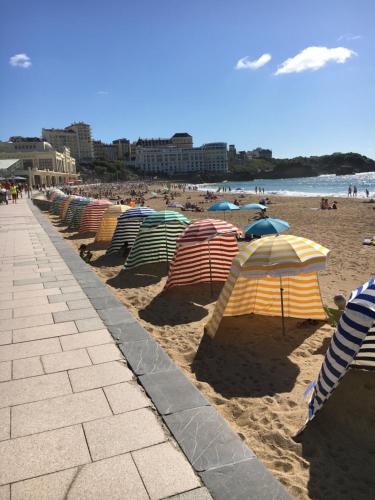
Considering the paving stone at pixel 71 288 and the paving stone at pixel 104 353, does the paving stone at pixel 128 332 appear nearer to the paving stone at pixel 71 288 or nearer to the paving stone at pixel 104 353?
the paving stone at pixel 104 353

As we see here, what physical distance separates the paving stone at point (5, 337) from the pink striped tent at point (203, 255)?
315cm

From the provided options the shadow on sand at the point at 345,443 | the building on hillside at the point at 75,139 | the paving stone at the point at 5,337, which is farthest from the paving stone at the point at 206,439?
the building on hillside at the point at 75,139

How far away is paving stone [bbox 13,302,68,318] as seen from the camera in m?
5.92

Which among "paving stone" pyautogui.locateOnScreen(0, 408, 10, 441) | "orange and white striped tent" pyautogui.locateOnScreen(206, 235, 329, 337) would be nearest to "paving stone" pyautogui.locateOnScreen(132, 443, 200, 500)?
"paving stone" pyautogui.locateOnScreen(0, 408, 10, 441)

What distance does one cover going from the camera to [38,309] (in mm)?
6098

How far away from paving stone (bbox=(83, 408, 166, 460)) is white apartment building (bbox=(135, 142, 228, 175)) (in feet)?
539

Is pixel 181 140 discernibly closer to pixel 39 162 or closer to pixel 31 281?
pixel 39 162

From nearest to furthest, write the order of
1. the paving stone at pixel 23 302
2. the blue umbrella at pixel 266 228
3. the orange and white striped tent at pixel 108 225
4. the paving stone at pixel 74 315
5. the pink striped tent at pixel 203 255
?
the paving stone at pixel 74 315 → the paving stone at pixel 23 302 → the pink striped tent at pixel 203 255 → the blue umbrella at pixel 266 228 → the orange and white striped tent at pixel 108 225

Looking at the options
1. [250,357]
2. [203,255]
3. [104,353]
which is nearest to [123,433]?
[104,353]

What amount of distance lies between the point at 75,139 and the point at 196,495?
171612mm

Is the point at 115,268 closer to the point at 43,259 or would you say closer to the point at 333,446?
the point at 43,259

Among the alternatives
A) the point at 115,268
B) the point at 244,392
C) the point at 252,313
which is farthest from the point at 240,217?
the point at 244,392

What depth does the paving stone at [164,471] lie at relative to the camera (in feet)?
8.23

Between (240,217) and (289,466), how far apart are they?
21.2 metres
